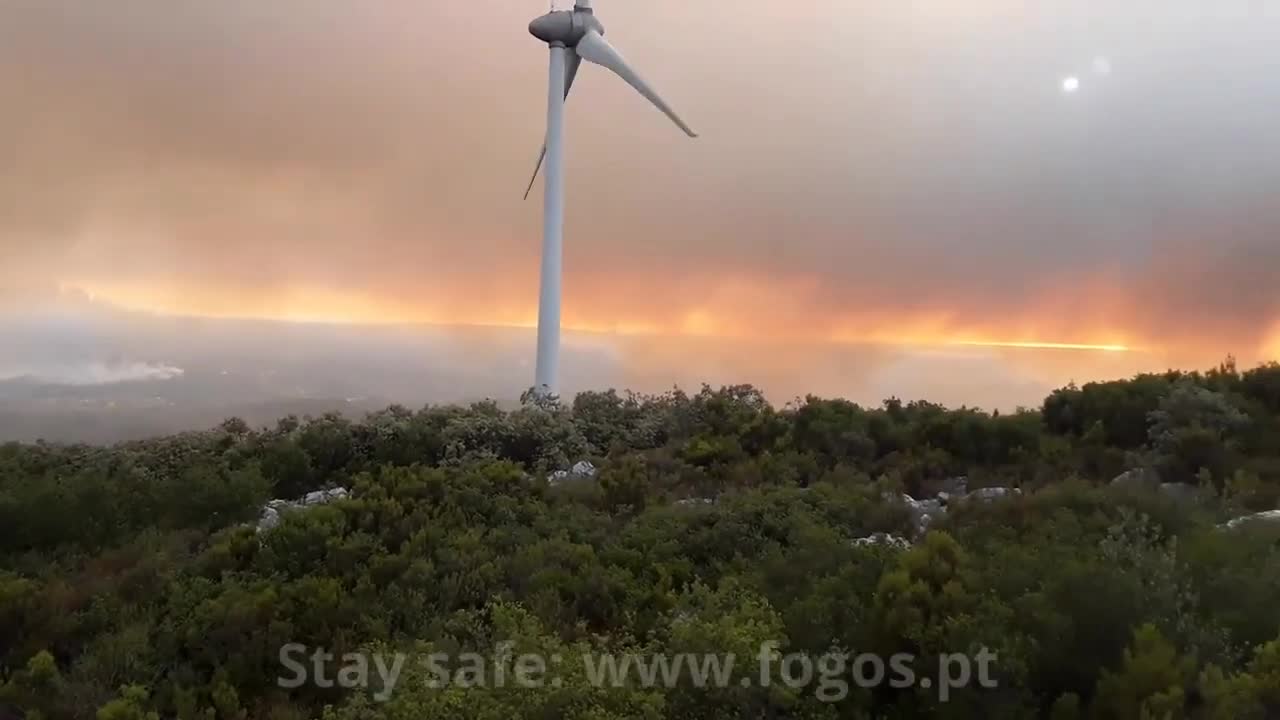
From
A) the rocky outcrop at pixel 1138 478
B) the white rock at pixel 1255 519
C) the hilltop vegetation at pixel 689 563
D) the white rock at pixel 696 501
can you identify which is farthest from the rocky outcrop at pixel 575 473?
the white rock at pixel 1255 519

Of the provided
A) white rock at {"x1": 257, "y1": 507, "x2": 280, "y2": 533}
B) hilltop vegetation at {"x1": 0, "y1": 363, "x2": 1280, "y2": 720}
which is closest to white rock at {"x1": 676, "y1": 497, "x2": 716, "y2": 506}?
hilltop vegetation at {"x1": 0, "y1": 363, "x2": 1280, "y2": 720}

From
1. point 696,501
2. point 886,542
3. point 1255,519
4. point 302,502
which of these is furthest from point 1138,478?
point 302,502

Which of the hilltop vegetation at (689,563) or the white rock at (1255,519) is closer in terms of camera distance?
the hilltop vegetation at (689,563)

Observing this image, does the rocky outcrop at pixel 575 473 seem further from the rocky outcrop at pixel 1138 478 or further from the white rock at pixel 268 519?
the rocky outcrop at pixel 1138 478

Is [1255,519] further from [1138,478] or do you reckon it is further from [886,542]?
[886,542]

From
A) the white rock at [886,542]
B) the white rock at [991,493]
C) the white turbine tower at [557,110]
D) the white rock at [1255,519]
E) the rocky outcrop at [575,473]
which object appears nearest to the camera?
the white rock at [886,542]

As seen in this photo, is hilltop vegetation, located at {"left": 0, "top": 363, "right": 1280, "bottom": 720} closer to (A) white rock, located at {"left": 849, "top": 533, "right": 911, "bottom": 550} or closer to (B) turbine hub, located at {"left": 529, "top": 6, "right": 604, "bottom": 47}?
(A) white rock, located at {"left": 849, "top": 533, "right": 911, "bottom": 550}

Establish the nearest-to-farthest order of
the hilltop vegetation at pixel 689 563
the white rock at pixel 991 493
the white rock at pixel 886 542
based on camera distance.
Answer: the hilltop vegetation at pixel 689 563
the white rock at pixel 886 542
the white rock at pixel 991 493

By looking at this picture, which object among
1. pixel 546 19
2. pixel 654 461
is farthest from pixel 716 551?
pixel 546 19
